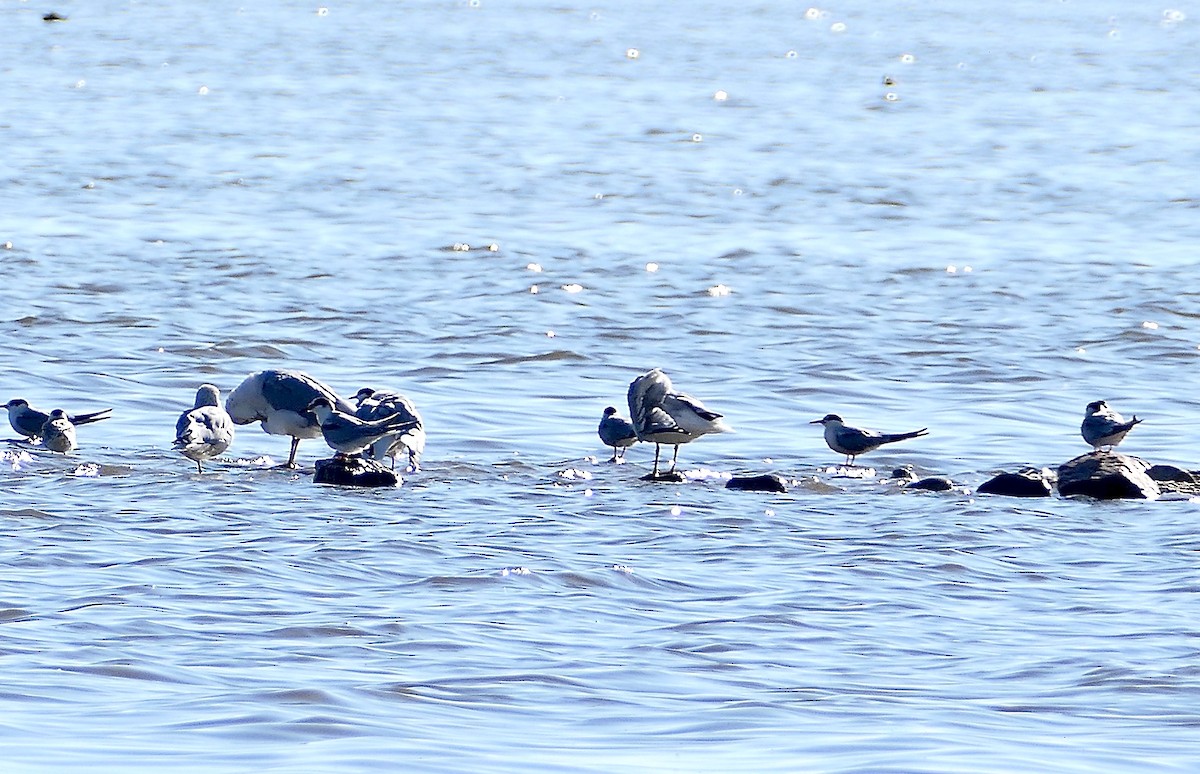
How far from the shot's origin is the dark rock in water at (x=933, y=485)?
13.1 m

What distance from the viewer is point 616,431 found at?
14211 mm

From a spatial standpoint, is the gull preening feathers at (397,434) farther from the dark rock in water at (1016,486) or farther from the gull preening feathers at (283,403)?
the dark rock in water at (1016,486)

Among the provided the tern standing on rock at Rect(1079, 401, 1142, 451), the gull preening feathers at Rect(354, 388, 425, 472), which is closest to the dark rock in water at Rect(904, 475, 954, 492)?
the tern standing on rock at Rect(1079, 401, 1142, 451)

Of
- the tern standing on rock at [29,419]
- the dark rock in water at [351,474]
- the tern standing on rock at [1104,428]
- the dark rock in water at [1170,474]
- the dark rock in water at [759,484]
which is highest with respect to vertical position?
the tern standing on rock at [1104,428]

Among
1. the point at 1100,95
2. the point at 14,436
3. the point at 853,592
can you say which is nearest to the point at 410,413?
the point at 14,436

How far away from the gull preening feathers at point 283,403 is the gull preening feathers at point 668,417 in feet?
6.69

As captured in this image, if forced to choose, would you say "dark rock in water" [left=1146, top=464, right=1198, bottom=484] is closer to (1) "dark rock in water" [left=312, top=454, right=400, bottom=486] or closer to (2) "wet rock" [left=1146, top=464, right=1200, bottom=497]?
(2) "wet rock" [left=1146, top=464, right=1200, bottom=497]

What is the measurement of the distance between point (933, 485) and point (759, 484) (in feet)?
3.86

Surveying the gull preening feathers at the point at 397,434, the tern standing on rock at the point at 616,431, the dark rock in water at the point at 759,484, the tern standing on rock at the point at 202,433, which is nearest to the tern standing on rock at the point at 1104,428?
the dark rock in water at the point at 759,484

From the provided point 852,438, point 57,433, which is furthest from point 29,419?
point 852,438

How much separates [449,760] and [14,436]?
822 centimetres

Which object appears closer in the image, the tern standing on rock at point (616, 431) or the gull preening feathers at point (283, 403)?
the gull preening feathers at point (283, 403)

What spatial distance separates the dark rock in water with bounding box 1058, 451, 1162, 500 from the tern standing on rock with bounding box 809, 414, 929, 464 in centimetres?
126

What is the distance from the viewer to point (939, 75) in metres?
53.9
